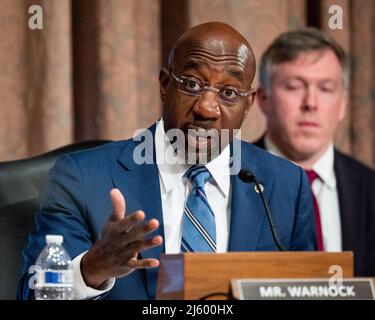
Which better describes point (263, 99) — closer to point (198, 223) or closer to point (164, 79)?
point (164, 79)

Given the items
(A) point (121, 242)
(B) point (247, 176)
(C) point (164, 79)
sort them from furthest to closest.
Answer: (C) point (164, 79) < (B) point (247, 176) < (A) point (121, 242)

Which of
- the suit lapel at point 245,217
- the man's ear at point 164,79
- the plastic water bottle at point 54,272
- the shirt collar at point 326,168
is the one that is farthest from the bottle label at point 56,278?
the shirt collar at point 326,168

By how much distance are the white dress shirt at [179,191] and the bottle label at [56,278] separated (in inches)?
17.7

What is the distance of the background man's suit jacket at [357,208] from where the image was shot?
3.27 metres

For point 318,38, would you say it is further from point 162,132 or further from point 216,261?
point 216,261

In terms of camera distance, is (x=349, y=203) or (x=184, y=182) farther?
(x=349, y=203)

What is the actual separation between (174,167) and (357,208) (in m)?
1.21

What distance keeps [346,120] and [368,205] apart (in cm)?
60

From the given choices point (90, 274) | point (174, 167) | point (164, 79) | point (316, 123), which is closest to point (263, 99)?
point (316, 123)

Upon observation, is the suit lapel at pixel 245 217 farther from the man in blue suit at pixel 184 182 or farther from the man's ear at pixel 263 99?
the man's ear at pixel 263 99

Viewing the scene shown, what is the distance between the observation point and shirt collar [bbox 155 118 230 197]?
230 cm

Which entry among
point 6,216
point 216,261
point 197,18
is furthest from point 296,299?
point 197,18

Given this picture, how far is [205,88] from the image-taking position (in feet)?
7.39

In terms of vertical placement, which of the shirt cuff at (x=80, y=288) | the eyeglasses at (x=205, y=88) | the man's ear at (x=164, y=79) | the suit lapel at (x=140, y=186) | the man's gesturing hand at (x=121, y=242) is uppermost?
the man's ear at (x=164, y=79)
